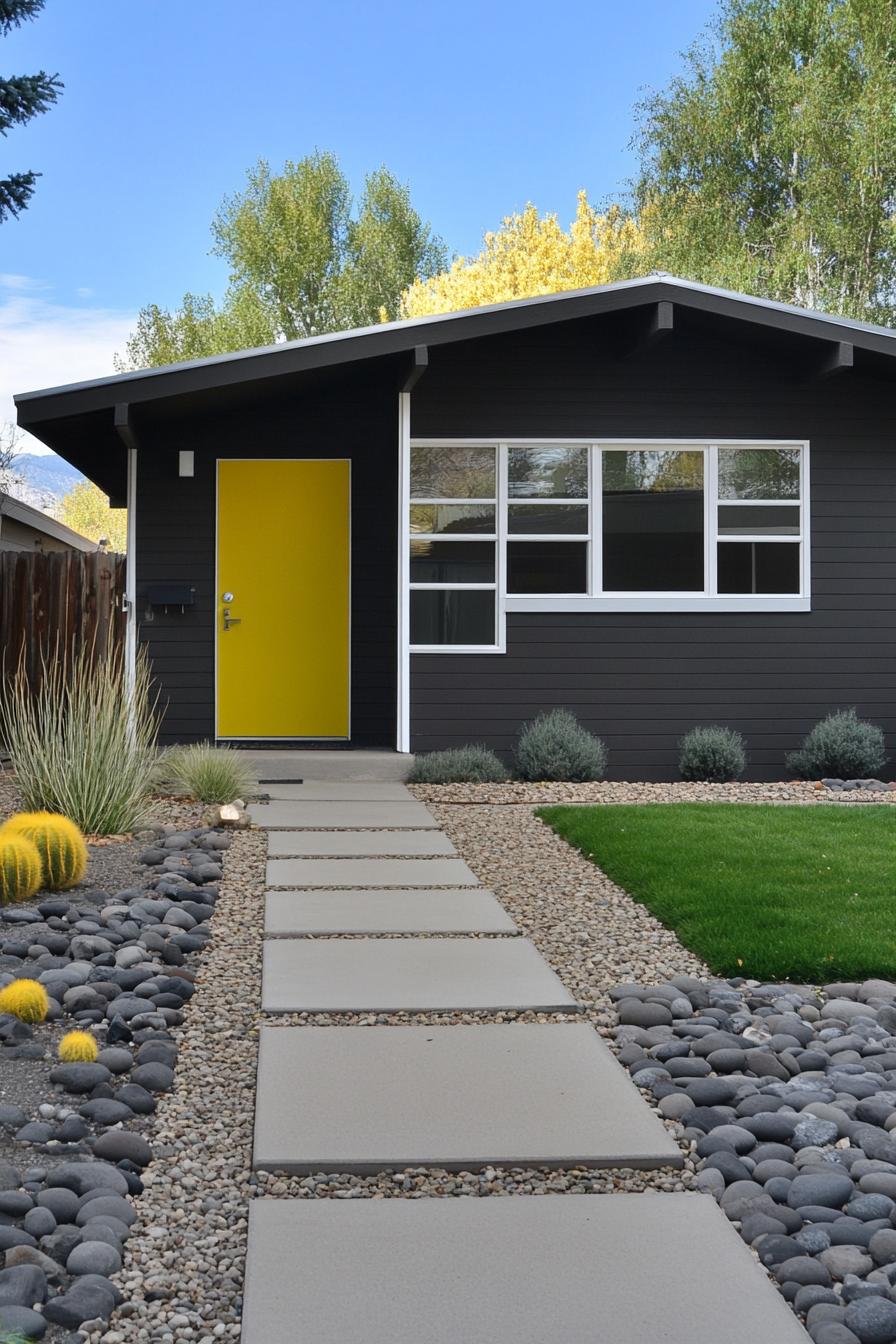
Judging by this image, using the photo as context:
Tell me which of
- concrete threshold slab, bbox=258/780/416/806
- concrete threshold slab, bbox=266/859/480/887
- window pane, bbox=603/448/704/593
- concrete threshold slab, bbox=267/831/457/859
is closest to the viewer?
concrete threshold slab, bbox=266/859/480/887

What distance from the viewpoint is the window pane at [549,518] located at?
1030 cm

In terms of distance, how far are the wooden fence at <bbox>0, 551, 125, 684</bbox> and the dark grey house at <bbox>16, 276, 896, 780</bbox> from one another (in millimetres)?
324

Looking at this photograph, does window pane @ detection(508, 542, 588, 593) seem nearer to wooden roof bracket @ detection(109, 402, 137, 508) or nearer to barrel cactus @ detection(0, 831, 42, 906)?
wooden roof bracket @ detection(109, 402, 137, 508)

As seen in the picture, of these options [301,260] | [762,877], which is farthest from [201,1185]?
[301,260]

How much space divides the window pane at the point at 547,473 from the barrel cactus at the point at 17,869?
562 cm

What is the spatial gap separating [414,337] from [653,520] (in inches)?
89.4

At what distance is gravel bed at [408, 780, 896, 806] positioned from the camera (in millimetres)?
8828

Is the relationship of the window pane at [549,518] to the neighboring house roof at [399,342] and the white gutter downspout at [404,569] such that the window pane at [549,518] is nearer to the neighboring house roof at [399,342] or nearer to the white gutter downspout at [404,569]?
the white gutter downspout at [404,569]

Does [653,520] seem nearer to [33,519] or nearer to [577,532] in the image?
[577,532]

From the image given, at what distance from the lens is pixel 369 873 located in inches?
245

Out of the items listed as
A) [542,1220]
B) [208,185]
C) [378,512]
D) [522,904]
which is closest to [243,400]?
[378,512]

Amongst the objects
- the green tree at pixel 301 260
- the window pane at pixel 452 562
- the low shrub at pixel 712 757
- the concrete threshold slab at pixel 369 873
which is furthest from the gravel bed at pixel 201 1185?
the green tree at pixel 301 260

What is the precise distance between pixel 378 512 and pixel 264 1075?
7847 mm

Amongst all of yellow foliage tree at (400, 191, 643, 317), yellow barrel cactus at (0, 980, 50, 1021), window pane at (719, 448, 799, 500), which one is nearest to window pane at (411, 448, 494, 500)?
window pane at (719, 448, 799, 500)
